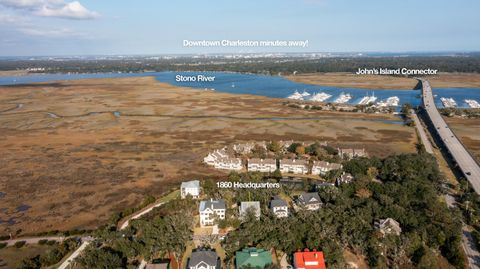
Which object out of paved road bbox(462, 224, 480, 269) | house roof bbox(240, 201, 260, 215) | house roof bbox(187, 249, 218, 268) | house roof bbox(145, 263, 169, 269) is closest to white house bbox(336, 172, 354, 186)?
house roof bbox(240, 201, 260, 215)

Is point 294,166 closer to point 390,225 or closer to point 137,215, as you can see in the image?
point 390,225

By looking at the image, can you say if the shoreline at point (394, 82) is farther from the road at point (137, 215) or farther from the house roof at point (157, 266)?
the house roof at point (157, 266)

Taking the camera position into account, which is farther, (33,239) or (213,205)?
(213,205)

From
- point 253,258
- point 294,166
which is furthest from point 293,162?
point 253,258

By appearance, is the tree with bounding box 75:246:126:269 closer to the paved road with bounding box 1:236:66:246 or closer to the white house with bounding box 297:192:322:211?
the paved road with bounding box 1:236:66:246

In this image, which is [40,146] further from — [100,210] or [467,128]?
[467,128]

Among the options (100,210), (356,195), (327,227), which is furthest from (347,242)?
(100,210)
